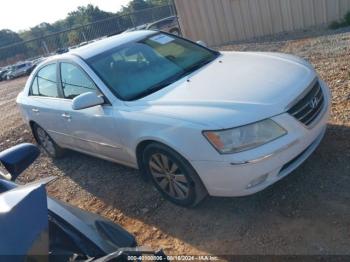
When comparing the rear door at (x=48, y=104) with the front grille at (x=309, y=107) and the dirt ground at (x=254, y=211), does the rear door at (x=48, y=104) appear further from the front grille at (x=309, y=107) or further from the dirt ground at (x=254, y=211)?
the front grille at (x=309, y=107)

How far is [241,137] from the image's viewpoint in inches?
121

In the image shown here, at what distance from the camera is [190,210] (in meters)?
3.72

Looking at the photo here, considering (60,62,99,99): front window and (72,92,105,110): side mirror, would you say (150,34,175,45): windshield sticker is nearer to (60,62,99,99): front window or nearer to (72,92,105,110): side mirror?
(60,62,99,99): front window

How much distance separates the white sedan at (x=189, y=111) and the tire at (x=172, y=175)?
0.5 inches

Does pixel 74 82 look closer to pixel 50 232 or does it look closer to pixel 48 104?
pixel 48 104

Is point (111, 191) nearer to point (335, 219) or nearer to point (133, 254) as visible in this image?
point (335, 219)

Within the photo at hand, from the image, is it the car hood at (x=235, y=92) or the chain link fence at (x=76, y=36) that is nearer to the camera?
the car hood at (x=235, y=92)

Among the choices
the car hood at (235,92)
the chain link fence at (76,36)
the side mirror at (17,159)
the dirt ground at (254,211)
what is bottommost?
the chain link fence at (76,36)

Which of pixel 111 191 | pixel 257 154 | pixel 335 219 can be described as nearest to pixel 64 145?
pixel 111 191

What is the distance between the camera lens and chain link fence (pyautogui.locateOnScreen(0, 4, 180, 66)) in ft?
99.4

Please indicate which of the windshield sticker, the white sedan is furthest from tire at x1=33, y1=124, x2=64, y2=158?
the windshield sticker

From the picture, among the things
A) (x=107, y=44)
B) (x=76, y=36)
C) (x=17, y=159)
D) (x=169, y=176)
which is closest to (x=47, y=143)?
(x=107, y=44)

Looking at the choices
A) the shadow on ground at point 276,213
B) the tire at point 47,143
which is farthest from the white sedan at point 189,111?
the tire at point 47,143

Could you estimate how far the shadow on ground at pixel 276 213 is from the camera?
2990 mm
